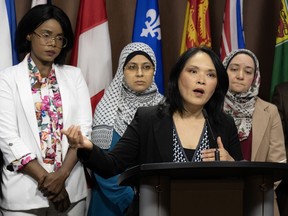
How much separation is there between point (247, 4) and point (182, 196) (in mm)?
2938

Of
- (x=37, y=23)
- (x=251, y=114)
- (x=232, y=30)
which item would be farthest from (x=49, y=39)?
(x=232, y=30)

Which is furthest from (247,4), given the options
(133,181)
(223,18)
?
(133,181)

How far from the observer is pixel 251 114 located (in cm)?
390

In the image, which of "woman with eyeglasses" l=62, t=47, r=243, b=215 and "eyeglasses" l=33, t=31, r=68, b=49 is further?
"eyeglasses" l=33, t=31, r=68, b=49

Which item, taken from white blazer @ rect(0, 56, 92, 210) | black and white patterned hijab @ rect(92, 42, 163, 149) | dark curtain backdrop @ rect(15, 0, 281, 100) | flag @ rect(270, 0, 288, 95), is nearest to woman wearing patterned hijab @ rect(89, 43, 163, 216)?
black and white patterned hijab @ rect(92, 42, 163, 149)

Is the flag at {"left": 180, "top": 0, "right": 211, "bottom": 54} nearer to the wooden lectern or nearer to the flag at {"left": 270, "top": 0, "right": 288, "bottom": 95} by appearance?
the flag at {"left": 270, "top": 0, "right": 288, "bottom": 95}

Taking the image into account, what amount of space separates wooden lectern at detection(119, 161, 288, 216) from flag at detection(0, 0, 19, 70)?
2.28m

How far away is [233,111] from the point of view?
3.92 m

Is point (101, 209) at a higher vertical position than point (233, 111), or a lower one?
lower

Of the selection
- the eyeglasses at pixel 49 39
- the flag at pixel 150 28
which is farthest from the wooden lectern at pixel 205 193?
the flag at pixel 150 28

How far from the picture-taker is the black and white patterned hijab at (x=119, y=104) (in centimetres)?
368

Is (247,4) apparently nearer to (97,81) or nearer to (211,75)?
(97,81)

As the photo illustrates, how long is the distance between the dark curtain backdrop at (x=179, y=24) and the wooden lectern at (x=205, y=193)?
247 cm

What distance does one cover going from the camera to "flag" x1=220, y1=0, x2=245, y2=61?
14.5 feet
